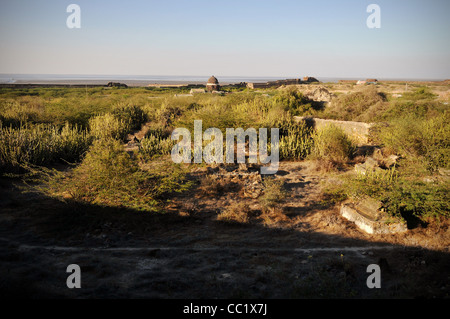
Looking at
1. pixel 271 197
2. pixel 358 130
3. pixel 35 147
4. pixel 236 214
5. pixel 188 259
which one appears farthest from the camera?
pixel 358 130

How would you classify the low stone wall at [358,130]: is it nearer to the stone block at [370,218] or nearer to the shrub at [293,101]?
the shrub at [293,101]

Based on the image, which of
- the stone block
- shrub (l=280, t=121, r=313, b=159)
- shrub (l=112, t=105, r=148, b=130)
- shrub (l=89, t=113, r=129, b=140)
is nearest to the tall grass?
shrub (l=89, t=113, r=129, b=140)

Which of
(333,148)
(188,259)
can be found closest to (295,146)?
(333,148)

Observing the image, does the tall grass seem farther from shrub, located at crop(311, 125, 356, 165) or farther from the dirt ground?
shrub, located at crop(311, 125, 356, 165)

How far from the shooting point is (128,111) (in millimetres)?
16016

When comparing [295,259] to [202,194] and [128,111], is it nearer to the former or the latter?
[202,194]

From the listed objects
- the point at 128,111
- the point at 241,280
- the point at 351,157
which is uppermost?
the point at 128,111

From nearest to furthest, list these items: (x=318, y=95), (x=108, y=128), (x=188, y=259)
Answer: (x=188, y=259) → (x=108, y=128) → (x=318, y=95)

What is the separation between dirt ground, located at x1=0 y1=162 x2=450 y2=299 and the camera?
132 inches

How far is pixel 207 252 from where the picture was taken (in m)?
4.42

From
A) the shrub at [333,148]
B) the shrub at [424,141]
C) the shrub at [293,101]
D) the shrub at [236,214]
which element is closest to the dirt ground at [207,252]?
the shrub at [236,214]

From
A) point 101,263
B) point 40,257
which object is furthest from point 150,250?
point 40,257

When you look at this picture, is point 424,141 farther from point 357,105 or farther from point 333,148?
point 357,105

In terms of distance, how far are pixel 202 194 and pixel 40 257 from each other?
3.43 m
